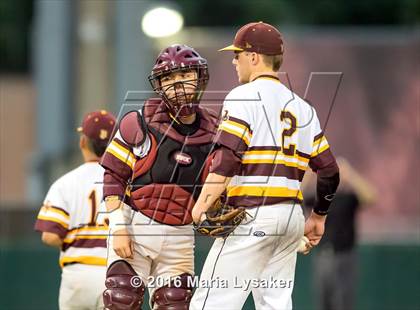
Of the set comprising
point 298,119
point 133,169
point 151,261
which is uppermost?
point 298,119

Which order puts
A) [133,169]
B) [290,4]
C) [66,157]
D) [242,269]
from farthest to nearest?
[290,4] < [66,157] < [133,169] < [242,269]

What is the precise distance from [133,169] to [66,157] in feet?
51.1

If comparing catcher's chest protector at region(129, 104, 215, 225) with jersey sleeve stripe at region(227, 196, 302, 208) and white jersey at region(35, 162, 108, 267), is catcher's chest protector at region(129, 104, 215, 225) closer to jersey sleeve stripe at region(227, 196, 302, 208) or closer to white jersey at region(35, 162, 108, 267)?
jersey sleeve stripe at region(227, 196, 302, 208)

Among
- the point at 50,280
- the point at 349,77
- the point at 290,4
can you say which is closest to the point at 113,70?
the point at 349,77

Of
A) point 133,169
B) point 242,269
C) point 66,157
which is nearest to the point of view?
point 242,269

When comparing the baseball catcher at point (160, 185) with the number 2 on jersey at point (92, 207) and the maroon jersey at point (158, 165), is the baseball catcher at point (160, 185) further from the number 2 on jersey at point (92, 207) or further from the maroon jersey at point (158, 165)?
the number 2 on jersey at point (92, 207)

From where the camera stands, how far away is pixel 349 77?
21.0 metres

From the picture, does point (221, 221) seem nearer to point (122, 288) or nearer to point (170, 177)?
point (170, 177)

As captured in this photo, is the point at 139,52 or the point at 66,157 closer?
the point at 139,52

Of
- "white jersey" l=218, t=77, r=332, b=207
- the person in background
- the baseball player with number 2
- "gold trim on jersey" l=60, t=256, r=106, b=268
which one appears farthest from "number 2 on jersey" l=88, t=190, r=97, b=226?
the person in background

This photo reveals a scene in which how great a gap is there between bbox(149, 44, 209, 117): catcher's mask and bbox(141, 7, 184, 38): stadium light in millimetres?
12783

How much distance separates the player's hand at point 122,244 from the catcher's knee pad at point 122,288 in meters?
0.13

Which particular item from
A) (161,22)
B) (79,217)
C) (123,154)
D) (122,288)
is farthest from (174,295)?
(161,22)

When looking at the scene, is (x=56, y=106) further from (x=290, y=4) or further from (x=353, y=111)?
(x=290, y=4)
